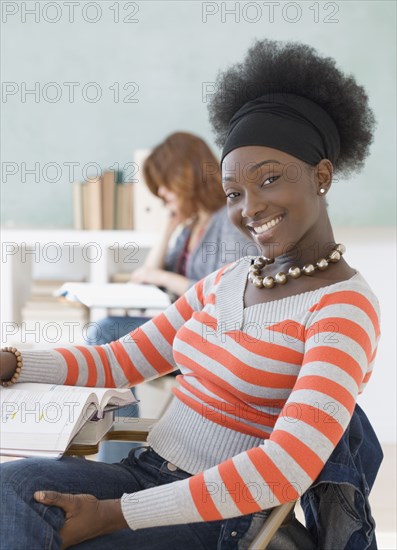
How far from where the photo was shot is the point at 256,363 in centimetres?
129

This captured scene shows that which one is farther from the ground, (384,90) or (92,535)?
(384,90)

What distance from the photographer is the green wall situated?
3.72 m

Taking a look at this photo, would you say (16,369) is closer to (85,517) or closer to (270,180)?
(85,517)

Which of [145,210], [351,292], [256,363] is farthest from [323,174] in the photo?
[145,210]

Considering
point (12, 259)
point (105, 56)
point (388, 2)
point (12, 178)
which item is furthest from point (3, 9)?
point (388, 2)

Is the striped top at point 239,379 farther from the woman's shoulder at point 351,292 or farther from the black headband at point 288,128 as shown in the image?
the black headband at point 288,128

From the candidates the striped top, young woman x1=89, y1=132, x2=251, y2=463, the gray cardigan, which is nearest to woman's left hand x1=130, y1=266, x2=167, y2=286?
young woman x1=89, y1=132, x2=251, y2=463

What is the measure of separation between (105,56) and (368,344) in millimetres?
2958

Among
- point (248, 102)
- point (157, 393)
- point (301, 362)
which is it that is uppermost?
point (248, 102)

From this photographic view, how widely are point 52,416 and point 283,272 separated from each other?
463 millimetres

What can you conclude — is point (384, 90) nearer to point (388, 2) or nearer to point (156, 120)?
point (388, 2)

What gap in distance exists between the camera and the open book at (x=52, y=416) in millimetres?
1295

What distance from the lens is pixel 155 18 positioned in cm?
383

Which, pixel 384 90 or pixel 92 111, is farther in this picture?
pixel 92 111
